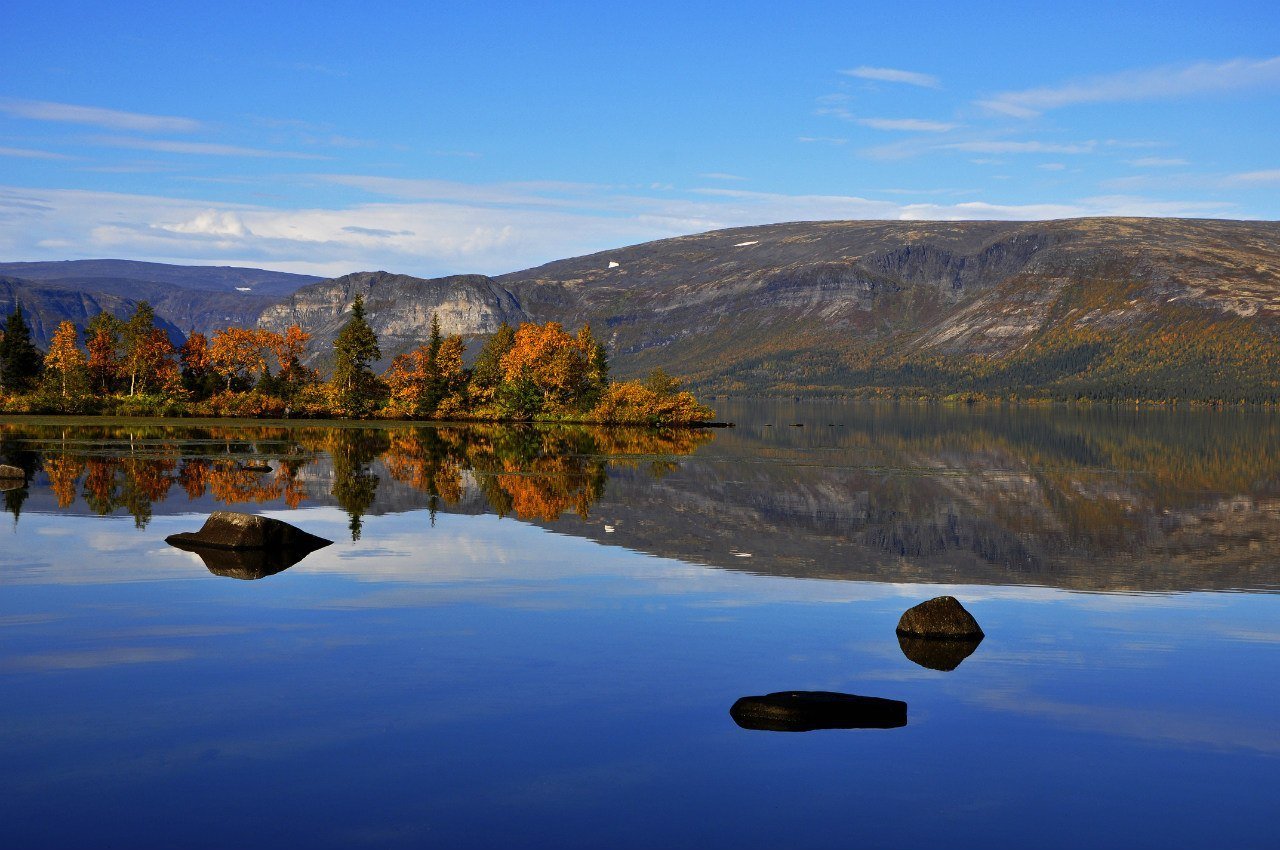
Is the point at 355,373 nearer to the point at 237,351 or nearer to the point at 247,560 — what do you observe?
the point at 237,351

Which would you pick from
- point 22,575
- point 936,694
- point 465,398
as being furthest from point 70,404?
point 936,694

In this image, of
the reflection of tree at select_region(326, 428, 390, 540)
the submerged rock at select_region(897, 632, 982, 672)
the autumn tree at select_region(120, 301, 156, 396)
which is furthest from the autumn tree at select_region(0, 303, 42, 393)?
the submerged rock at select_region(897, 632, 982, 672)

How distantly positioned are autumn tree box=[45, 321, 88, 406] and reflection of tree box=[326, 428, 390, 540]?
34.2 meters

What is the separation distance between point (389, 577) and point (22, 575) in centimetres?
875

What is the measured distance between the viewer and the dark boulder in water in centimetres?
3356

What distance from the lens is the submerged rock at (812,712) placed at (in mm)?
17766

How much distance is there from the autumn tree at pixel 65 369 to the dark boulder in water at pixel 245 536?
101716 mm

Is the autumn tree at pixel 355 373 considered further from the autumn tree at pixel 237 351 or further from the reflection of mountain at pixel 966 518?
the reflection of mountain at pixel 966 518

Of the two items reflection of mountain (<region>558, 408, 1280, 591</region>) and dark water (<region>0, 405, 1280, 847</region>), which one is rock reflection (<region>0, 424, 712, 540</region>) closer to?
dark water (<region>0, 405, 1280, 847</region>)

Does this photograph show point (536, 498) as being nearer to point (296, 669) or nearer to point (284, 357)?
point (296, 669)

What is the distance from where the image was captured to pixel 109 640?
74.4ft

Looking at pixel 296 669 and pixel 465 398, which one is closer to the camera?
pixel 296 669

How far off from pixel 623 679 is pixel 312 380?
132 m

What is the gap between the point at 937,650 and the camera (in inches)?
898
